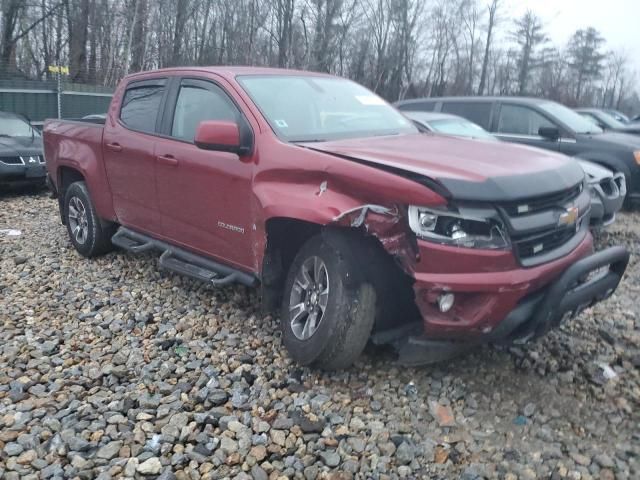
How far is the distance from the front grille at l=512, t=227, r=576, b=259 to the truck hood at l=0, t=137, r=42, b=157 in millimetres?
8597

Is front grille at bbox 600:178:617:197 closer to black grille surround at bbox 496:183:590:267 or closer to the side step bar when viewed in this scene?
black grille surround at bbox 496:183:590:267

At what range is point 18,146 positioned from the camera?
9664 mm

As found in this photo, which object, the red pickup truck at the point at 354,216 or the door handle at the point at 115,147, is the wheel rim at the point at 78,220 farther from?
the red pickup truck at the point at 354,216

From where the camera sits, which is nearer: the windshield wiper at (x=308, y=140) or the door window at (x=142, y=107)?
the windshield wiper at (x=308, y=140)

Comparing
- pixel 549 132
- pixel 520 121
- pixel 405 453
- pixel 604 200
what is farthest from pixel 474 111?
pixel 405 453

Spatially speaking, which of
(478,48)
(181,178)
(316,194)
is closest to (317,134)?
(316,194)

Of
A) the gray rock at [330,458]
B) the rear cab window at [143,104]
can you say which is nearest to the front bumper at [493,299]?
the gray rock at [330,458]

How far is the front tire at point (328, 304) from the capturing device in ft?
10.7

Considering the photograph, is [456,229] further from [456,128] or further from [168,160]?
[456,128]

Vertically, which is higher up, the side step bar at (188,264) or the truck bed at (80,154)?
the truck bed at (80,154)

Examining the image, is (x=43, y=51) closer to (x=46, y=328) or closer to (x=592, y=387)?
(x=46, y=328)

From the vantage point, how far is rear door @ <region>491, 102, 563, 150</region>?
29.7 feet

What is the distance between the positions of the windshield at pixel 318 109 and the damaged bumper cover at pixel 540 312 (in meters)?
1.49

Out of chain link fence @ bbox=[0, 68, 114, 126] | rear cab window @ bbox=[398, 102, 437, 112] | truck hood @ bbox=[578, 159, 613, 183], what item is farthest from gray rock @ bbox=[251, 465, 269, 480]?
chain link fence @ bbox=[0, 68, 114, 126]
